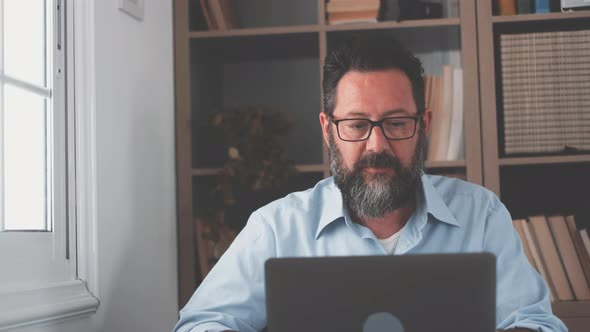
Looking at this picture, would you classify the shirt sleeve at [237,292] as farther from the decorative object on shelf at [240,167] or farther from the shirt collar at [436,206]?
the decorative object on shelf at [240,167]

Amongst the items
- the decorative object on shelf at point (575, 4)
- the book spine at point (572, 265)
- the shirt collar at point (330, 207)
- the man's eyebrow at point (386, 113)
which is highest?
the decorative object on shelf at point (575, 4)

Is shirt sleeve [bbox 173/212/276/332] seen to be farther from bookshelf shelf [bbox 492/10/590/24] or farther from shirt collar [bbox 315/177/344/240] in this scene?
bookshelf shelf [bbox 492/10/590/24]

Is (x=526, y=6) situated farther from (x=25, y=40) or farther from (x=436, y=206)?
(x=25, y=40)

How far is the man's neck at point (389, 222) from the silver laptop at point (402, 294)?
0.71 m

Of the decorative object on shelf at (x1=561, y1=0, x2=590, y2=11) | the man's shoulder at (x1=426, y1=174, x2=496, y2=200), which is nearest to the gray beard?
the man's shoulder at (x1=426, y1=174, x2=496, y2=200)

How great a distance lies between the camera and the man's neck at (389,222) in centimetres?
172

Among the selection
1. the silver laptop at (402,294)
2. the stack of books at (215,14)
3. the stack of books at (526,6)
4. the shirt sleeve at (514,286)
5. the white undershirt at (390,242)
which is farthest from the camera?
the stack of books at (215,14)

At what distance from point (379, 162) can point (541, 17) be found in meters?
0.99

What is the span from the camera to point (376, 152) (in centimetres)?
161

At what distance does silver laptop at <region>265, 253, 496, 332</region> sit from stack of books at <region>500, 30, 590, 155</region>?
1.39m

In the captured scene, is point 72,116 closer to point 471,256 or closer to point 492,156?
point 471,256

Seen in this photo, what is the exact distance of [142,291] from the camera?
6.72 feet

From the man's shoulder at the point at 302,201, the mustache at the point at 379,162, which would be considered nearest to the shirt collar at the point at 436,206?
the mustache at the point at 379,162

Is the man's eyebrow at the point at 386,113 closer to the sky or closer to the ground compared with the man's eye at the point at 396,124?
closer to the sky
